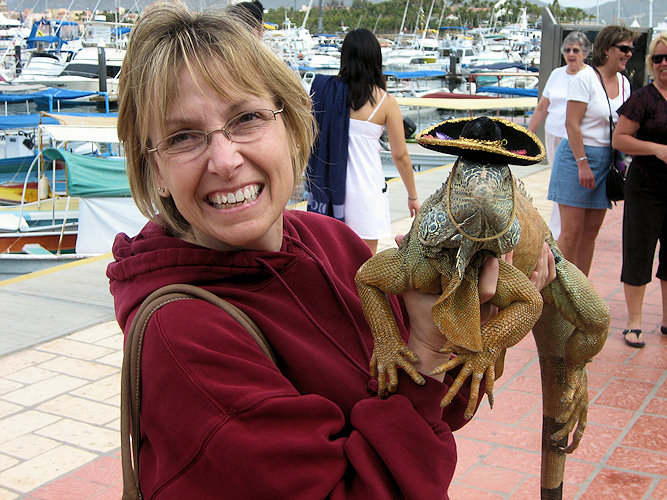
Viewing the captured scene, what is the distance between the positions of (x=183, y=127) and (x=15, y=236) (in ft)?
33.3

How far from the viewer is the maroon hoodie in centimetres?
124

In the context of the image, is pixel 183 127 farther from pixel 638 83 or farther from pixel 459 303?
pixel 638 83

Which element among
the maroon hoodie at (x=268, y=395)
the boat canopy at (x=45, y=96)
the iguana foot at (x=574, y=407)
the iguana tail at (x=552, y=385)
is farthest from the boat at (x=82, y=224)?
the boat canopy at (x=45, y=96)

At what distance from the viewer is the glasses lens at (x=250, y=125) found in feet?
4.77

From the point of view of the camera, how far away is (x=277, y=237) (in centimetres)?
168

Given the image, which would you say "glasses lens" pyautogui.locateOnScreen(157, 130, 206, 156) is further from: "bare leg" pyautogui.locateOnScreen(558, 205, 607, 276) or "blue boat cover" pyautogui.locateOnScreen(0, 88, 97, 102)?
"blue boat cover" pyautogui.locateOnScreen(0, 88, 97, 102)

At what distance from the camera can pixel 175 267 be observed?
1.47 m

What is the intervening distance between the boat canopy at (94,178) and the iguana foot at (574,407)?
8364mm

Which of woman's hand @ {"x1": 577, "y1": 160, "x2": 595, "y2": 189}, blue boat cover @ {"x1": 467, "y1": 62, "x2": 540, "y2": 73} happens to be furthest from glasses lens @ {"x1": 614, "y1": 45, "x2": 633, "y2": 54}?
blue boat cover @ {"x1": 467, "y1": 62, "x2": 540, "y2": 73}

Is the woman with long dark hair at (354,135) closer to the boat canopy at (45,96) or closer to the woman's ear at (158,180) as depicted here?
the woman's ear at (158,180)

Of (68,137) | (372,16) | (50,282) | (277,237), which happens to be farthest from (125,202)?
(372,16)

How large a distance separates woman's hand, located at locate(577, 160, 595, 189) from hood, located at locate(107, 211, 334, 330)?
4483 mm

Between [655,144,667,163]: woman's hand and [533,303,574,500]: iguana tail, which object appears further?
[655,144,667,163]: woman's hand

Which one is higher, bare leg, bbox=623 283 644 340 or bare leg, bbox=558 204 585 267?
bare leg, bbox=558 204 585 267
